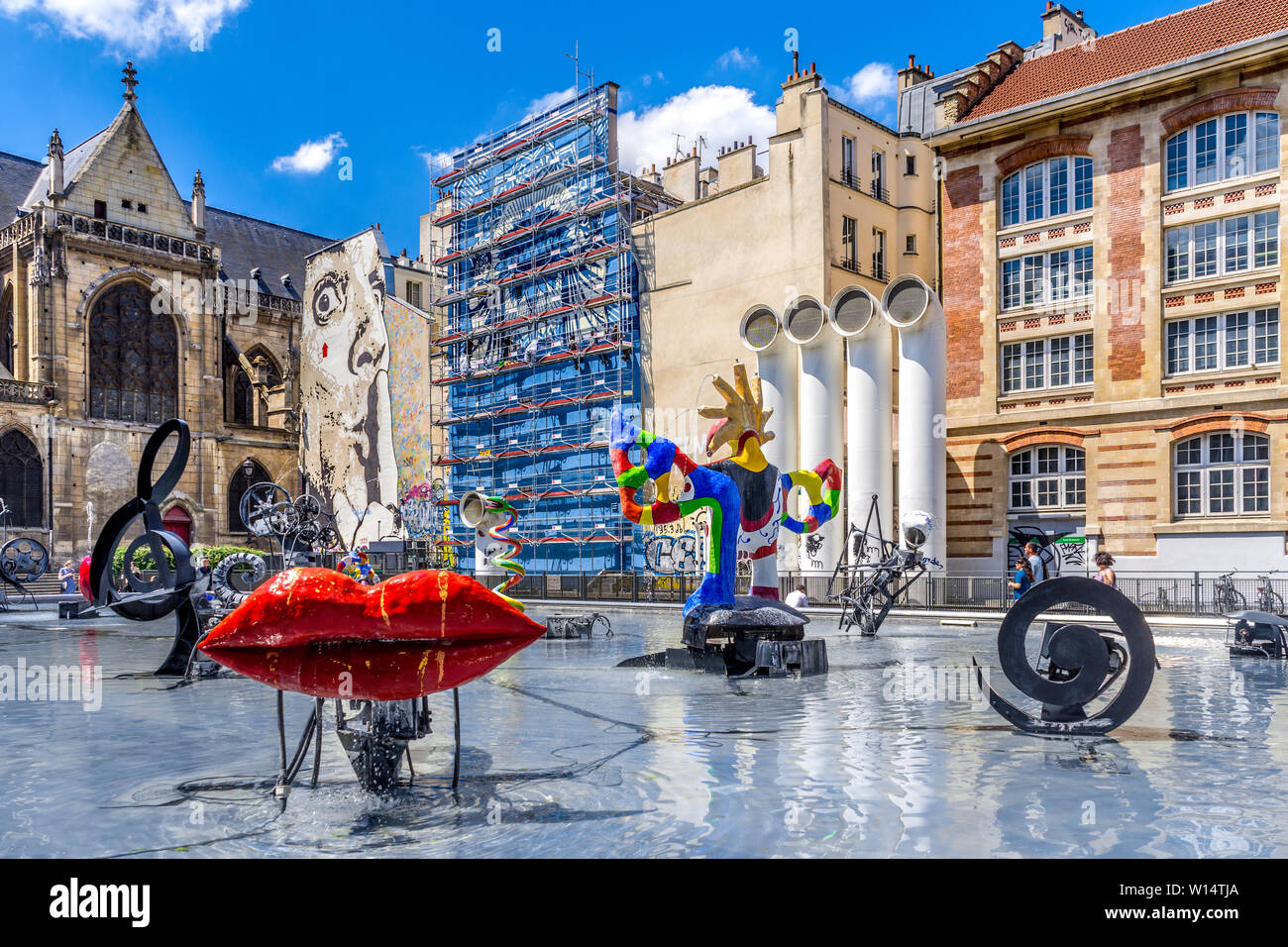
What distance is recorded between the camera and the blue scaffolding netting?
45.5 meters

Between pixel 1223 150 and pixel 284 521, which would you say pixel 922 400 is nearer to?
pixel 1223 150

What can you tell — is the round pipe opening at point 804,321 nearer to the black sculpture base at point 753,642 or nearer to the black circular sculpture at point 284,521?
the black circular sculpture at point 284,521

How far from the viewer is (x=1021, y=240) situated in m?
33.4

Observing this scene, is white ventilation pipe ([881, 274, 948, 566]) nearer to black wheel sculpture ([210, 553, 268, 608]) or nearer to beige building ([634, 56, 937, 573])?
beige building ([634, 56, 937, 573])

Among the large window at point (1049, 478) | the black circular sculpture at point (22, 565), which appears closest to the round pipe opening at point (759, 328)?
the large window at point (1049, 478)

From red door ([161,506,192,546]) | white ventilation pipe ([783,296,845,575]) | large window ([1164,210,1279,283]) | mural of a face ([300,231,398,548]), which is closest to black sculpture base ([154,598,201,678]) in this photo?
white ventilation pipe ([783,296,845,575])

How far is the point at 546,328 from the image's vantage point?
1912 inches

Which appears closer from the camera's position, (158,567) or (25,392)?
(158,567)

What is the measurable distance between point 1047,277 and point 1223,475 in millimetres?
7984

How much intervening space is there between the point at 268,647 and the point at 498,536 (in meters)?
17.2

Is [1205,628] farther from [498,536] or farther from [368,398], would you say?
[368,398]

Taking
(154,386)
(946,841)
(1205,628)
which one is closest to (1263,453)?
(1205,628)

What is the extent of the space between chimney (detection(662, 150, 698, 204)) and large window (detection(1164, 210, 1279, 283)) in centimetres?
2487

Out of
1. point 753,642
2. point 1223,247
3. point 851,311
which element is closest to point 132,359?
point 851,311
